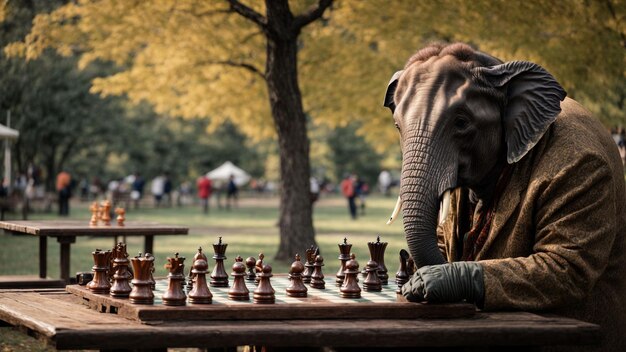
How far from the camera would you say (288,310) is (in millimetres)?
4398

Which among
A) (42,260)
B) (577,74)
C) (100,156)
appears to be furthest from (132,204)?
(42,260)

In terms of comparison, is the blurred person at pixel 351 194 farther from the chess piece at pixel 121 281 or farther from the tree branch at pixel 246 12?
the chess piece at pixel 121 281

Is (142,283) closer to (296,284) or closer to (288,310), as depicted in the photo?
(288,310)

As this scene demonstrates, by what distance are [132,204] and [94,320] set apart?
50947 mm

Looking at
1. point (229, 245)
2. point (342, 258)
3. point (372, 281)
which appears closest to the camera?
point (372, 281)

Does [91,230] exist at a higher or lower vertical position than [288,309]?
higher

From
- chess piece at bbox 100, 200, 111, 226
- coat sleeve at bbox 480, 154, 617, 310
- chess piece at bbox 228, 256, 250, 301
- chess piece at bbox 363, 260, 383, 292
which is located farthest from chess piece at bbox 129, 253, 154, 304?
chess piece at bbox 100, 200, 111, 226

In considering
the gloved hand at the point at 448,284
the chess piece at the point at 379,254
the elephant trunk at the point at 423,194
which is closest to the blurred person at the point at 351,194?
the chess piece at the point at 379,254

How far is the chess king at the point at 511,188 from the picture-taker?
→ 4.72 meters

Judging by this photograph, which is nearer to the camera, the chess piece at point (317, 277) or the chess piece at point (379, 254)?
the chess piece at point (317, 277)

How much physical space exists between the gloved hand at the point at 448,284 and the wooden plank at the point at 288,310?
50 mm

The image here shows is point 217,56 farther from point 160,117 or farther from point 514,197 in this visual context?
point 160,117

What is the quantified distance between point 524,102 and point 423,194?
78 centimetres

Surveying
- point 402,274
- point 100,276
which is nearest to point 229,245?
point 402,274
